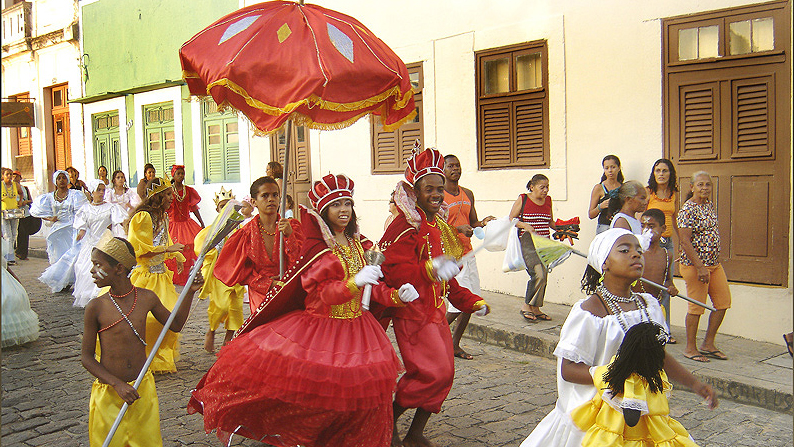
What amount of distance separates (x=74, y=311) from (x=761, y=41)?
29.0ft

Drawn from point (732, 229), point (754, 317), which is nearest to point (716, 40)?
point (732, 229)

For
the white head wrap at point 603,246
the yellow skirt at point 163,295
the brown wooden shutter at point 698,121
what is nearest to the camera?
the white head wrap at point 603,246

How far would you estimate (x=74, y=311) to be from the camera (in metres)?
9.71

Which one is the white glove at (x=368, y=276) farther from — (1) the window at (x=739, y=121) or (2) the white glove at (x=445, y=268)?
(1) the window at (x=739, y=121)

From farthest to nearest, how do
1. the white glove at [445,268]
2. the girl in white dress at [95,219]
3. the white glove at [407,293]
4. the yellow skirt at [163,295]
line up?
the girl in white dress at [95,219] < the yellow skirt at [163,295] < the white glove at [445,268] < the white glove at [407,293]

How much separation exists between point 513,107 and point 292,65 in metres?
5.43

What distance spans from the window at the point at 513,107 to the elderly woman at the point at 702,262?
290 cm

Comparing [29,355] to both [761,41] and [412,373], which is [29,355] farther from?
[761,41]

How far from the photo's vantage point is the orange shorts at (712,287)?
6.59 m

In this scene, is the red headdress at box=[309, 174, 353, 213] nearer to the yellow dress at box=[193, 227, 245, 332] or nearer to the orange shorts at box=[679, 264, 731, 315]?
the yellow dress at box=[193, 227, 245, 332]

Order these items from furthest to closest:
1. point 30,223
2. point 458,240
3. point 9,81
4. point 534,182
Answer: point 9,81
point 30,223
point 534,182
point 458,240

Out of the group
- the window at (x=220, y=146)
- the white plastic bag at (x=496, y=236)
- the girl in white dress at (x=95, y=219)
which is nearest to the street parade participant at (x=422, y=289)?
the white plastic bag at (x=496, y=236)

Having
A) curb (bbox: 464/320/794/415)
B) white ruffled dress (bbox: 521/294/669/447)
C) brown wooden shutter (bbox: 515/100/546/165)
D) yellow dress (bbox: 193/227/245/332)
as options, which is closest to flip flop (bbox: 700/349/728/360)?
curb (bbox: 464/320/794/415)

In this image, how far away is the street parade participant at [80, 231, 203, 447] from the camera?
403 cm
